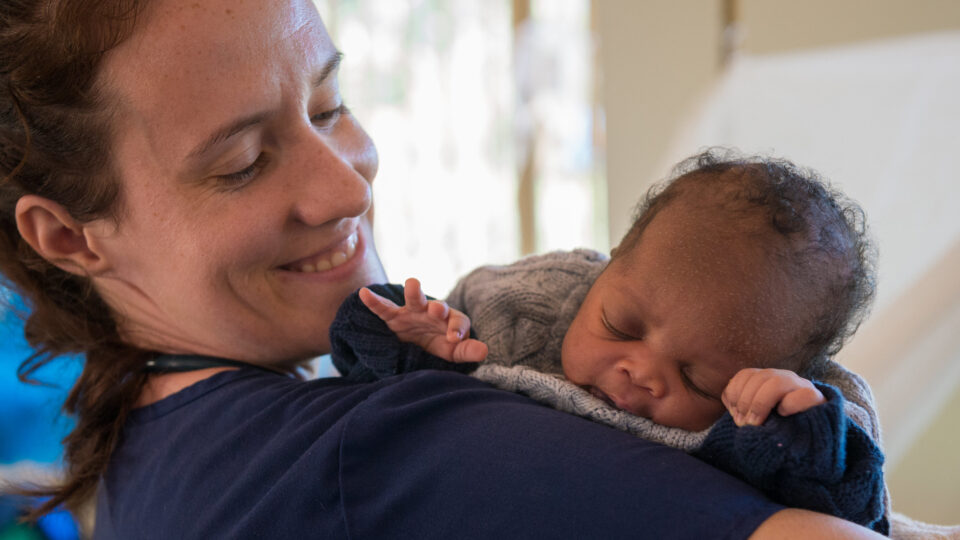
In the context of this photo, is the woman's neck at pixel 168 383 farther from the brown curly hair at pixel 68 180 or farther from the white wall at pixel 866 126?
the white wall at pixel 866 126

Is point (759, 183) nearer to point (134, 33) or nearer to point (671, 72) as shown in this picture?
point (134, 33)

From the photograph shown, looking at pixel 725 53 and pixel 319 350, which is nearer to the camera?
pixel 319 350

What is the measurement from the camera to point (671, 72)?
3.55 m

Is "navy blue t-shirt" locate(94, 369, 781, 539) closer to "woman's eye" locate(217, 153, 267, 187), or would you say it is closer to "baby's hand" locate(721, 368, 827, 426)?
"baby's hand" locate(721, 368, 827, 426)

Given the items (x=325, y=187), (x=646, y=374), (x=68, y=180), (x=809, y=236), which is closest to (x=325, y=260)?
(x=325, y=187)

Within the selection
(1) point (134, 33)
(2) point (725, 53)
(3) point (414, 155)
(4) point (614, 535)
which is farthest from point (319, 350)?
(3) point (414, 155)

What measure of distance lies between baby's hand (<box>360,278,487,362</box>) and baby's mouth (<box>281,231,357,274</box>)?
0.17 metres

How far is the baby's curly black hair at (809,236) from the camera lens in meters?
0.98

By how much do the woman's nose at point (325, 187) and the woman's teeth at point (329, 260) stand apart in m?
0.07

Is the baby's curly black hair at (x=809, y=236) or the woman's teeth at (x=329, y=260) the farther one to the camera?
the woman's teeth at (x=329, y=260)

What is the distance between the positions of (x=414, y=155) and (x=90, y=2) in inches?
160

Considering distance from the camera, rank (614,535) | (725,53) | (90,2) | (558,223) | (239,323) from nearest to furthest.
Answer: (614,535), (90,2), (239,323), (725,53), (558,223)

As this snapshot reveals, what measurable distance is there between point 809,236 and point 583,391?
13.2 inches

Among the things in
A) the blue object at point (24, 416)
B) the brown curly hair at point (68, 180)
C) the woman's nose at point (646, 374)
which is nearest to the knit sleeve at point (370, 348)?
the woman's nose at point (646, 374)
